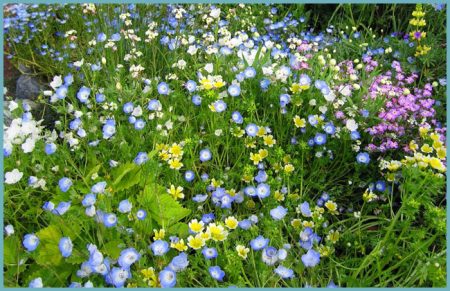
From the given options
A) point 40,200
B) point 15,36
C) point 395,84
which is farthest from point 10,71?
point 395,84

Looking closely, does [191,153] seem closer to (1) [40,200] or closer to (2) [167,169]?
(2) [167,169]

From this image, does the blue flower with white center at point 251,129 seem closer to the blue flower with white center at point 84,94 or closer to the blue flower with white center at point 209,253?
the blue flower with white center at point 209,253

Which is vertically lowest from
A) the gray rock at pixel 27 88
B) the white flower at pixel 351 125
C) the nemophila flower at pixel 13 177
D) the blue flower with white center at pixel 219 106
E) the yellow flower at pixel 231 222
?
the gray rock at pixel 27 88

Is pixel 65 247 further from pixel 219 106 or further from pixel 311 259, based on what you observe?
pixel 219 106

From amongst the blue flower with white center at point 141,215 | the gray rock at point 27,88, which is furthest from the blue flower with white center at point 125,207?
the gray rock at point 27,88

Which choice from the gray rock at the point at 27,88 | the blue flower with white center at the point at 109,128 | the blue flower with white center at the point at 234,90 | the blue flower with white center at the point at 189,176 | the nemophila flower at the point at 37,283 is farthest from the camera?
the gray rock at the point at 27,88

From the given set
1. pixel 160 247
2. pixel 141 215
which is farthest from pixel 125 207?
pixel 160 247

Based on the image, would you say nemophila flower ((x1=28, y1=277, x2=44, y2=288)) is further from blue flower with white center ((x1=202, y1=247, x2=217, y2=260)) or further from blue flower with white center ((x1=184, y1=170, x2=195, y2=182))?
blue flower with white center ((x1=184, y1=170, x2=195, y2=182))
